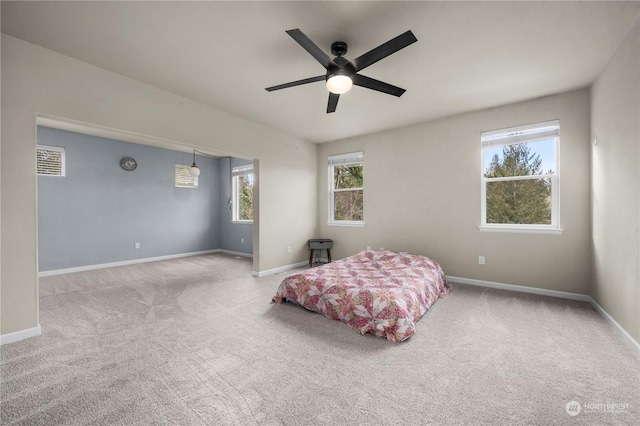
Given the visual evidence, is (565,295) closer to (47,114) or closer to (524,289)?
(524,289)

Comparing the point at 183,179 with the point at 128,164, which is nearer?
the point at 128,164

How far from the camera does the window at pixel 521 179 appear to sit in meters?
3.60

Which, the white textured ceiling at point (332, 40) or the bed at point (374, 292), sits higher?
the white textured ceiling at point (332, 40)

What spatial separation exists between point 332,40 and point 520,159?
3.21 metres

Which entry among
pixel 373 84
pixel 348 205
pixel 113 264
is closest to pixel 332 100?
pixel 373 84

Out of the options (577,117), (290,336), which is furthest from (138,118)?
(577,117)

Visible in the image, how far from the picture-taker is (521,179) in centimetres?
378

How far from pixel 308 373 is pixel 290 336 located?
1.95 ft

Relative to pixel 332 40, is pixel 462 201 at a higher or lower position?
lower

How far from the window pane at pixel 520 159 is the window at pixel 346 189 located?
220 cm

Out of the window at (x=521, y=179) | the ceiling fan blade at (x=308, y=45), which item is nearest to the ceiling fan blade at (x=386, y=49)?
the ceiling fan blade at (x=308, y=45)

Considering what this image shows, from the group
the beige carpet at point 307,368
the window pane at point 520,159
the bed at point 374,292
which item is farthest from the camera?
the window pane at point 520,159

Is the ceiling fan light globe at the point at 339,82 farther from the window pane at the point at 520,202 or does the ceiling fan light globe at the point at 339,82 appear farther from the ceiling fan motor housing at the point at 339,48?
the window pane at the point at 520,202

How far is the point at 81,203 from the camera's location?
5180 mm
